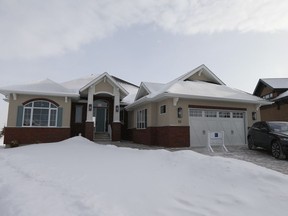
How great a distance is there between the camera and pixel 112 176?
5285 millimetres

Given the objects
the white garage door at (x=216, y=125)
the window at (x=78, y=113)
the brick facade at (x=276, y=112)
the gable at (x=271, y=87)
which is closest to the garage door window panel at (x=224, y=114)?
the white garage door at (x=216, y=125)

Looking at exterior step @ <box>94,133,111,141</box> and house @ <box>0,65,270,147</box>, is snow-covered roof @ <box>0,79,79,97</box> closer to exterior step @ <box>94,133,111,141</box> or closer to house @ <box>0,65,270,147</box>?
house @ <box>0,65,270,147</box>

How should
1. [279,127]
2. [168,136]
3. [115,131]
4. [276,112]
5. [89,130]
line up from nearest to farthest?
[279,127], [168,136], [89,130], [115,131], [276,112]

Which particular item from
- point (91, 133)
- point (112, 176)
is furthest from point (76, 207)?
point (91, 133)

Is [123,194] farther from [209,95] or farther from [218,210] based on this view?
[209,95]

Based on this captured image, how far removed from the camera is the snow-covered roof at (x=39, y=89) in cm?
1401

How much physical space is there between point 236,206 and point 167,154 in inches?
143

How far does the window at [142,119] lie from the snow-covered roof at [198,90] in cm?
86

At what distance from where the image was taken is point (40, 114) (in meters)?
14.9

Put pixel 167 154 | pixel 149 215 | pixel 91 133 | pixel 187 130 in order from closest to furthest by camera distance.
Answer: pixel 149 215, pixel 167 154, pixel 187 130, pixel 91 133

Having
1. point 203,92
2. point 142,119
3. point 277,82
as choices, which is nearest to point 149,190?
point 203,92

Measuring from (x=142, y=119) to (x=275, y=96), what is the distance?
55.6ft

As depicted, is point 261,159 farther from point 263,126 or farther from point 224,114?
point 224,114

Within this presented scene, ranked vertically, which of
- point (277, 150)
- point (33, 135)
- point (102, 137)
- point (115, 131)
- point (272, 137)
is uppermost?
point (115, 131)
